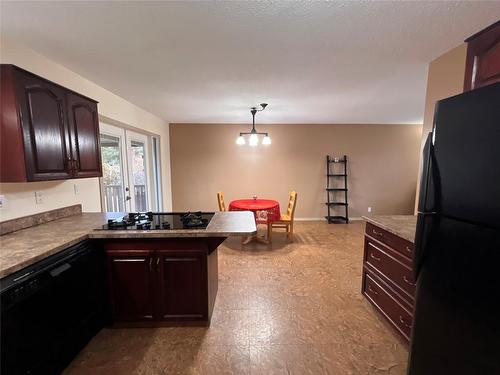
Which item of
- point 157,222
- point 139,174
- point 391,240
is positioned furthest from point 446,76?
point 139,174

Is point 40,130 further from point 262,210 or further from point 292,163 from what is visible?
point 292,163

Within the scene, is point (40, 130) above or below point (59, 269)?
above

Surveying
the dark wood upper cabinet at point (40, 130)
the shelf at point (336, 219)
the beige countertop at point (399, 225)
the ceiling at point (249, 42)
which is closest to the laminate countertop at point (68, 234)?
the dark wood upper cabinet at point (40, 130)

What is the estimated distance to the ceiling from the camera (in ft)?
4.72

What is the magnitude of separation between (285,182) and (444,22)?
4.22 metres

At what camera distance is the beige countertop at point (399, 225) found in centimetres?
177

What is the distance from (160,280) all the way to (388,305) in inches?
76.5

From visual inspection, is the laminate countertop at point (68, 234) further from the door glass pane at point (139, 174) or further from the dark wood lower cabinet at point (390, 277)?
the door glass pane at point (139, 174)

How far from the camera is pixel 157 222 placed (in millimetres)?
2158

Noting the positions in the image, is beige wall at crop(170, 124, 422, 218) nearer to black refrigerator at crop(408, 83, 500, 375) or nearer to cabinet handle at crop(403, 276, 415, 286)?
cabinet handle at crop(403, 276, 415, 286)

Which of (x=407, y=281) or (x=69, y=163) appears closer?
(x=407, y=281)

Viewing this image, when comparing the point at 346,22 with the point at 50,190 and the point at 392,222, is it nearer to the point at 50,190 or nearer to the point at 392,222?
the point at 392,222

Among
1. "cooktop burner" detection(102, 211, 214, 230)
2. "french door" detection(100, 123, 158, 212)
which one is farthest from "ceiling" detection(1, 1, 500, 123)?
"cooktop burner" detection(102, 211, 214, 230)

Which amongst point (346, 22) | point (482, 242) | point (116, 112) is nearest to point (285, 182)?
point (116, 112)
